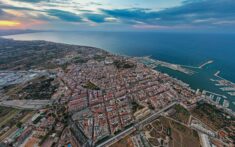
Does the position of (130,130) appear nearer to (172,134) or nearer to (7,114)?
(172,134)

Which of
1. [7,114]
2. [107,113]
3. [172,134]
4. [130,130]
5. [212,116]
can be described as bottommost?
[7,114]

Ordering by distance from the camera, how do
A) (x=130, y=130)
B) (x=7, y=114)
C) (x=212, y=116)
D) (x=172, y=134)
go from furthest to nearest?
(x=212, y=116), (x=7, y=114), (x=130, y=130), (x=172, y=134)

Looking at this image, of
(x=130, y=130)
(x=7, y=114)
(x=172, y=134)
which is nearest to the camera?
(x=172, y=134)

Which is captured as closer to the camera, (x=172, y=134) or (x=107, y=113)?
(x=172, y=134)

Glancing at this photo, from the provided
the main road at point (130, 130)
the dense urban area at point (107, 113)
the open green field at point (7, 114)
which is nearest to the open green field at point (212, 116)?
the dense urban area at point (107, 113)

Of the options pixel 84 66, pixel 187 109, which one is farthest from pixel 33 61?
pixel 187 109

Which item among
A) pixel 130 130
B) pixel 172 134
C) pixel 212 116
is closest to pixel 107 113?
pixel 130 130

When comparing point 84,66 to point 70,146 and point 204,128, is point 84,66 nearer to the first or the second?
point 70,146

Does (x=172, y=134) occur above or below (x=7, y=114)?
above

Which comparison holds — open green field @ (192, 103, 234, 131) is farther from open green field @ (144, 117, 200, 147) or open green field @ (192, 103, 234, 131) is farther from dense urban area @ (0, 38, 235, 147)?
open green field @ (144, 117, 200, 147)
